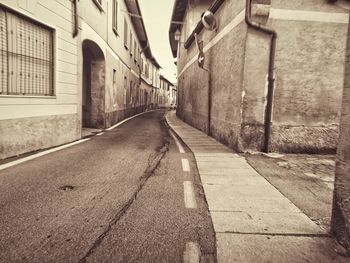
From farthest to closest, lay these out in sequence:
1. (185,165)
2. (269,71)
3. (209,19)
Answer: (209,19) < (269,71) < (185,165)

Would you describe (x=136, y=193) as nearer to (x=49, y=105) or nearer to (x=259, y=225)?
(x=259, y=225)

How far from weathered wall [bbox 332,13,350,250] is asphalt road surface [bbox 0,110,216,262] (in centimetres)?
120

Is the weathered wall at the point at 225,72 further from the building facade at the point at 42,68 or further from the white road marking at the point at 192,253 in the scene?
the white road marking at the point at 192,253

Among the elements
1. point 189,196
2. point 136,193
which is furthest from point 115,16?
point 189,196

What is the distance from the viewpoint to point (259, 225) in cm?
277

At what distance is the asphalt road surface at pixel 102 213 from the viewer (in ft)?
7.19

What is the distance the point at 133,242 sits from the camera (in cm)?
235

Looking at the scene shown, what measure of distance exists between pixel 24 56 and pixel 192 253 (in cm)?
593

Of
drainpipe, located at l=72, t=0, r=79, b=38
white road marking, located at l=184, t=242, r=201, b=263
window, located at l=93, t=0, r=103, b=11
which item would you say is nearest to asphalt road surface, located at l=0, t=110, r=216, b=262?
white road marking, located at l=184, t=242, r=201, b=263

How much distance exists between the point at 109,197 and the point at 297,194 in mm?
2719

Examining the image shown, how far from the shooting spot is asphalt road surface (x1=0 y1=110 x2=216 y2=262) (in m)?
2.19

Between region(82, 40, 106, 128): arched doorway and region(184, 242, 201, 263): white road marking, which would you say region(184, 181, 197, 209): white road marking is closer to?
region(184, 242, 201, 263): white road marking

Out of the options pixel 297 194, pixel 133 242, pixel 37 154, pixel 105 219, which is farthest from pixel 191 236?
pixel 37 154

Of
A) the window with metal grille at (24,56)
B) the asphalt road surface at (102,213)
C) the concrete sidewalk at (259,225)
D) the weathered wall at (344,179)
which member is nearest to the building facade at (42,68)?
the window with metal grille at (24,56)
